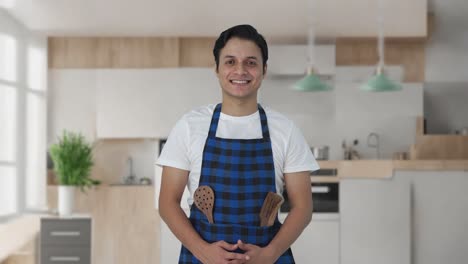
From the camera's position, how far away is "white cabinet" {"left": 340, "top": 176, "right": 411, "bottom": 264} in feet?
18.1

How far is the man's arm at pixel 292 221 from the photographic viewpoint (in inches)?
70.8

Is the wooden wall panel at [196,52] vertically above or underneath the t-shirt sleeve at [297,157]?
above

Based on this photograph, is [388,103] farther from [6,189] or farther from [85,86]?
[6,189]

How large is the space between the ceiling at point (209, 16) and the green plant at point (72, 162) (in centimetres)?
111

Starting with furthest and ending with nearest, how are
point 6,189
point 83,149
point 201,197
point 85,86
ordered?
point 85,86 < point 83,149 < point 6,189 < point 201,197

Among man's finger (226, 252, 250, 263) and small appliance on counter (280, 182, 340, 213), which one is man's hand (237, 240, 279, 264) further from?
small appliance on counter (280, 182, 340, 213)

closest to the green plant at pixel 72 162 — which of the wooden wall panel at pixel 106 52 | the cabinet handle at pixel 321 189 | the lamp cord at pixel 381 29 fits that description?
the wooden wall panel at pixel 106 52

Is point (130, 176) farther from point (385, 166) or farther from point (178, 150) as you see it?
point (178, 150)

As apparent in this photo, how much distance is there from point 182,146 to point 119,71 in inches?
215

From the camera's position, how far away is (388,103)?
7.65m

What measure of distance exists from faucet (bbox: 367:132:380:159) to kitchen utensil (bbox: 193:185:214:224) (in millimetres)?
5999

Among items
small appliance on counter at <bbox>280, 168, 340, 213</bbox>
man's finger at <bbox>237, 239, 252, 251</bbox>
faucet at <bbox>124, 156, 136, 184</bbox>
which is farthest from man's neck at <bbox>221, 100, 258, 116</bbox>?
faucet at <bbox>124, 156, 136, 184</bbox>

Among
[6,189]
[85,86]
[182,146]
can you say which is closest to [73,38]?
[85,86]

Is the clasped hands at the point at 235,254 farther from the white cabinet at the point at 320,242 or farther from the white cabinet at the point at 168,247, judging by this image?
the white cabinet at the point at 168,247
